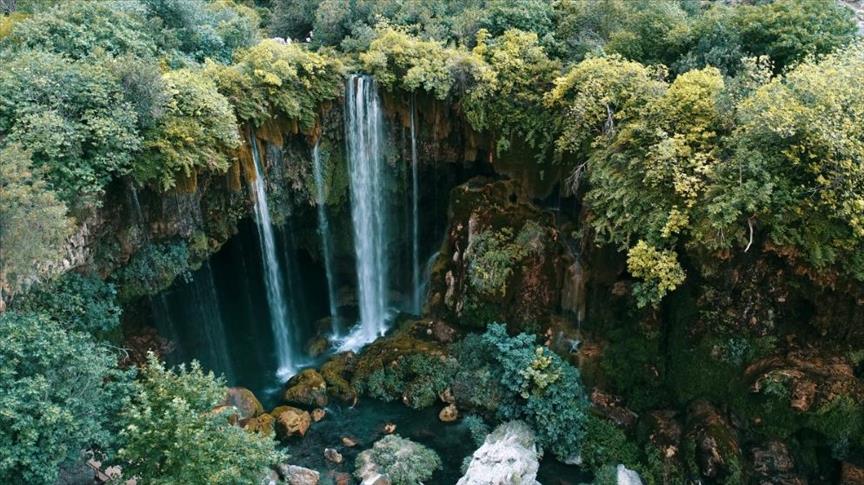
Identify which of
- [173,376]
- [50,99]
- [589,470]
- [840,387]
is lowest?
[589,470]

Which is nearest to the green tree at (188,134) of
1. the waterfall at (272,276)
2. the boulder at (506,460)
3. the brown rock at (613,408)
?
the waterfall at (272,276)

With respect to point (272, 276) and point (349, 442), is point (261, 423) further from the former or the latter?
point (272, 276)

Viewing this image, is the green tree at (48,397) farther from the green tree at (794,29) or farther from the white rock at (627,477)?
the green tree at (794,29)

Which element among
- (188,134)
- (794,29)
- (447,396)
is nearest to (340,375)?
(447,396)

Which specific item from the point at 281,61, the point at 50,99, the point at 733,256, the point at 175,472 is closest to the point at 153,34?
the point at 281,61

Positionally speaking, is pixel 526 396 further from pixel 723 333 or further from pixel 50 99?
pixel 50 99

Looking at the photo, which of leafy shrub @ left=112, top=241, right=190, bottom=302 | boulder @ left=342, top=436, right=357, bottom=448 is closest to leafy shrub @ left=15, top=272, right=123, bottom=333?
leafy shrub @ left=112, top=241, right=190, bottom=302
